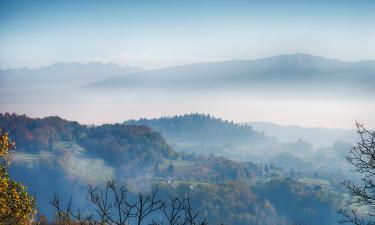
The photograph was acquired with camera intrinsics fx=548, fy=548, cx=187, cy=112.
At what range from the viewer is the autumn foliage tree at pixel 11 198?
69.1ft

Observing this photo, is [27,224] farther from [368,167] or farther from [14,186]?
[368,167]

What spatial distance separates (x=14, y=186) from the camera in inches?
852

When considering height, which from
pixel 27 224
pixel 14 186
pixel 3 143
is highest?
pixel 3 143

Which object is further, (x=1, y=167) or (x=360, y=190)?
(x=1, y=167)

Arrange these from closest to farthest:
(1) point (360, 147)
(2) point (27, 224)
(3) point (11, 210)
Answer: (1) point (360, 147) → (3) point (11, 210) → (2) point (27, 224)

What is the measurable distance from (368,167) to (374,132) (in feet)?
3.79

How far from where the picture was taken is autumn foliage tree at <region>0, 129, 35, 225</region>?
21.1 metres

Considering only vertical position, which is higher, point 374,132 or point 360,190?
point 374,132

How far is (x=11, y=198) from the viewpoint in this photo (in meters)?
21.3

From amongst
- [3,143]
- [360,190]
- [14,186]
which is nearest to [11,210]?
[14,186]

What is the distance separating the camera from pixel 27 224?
76.3 ft

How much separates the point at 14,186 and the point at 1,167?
0.95m

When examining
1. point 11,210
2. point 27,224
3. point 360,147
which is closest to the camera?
point 360,147

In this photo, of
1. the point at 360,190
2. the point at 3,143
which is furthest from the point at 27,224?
the point at 360,190
